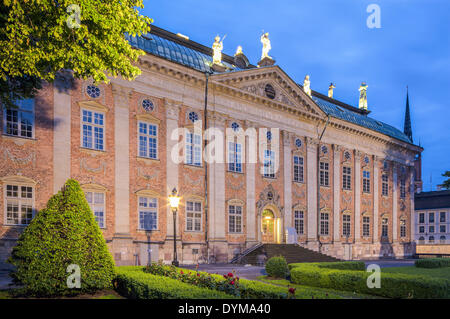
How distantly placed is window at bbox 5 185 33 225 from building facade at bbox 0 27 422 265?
5 cm

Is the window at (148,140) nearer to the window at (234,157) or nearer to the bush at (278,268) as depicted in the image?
the window at (234,157)

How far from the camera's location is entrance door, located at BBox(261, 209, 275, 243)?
3088 cm

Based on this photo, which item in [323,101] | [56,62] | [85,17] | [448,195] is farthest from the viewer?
[448,195]

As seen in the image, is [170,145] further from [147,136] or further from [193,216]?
[193,216]

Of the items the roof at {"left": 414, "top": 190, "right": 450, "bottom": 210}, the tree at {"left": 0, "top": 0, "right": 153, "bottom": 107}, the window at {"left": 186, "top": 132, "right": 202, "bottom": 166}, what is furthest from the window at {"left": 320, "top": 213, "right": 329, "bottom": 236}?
the roof at {"left": 414, "top": 190, "right": 450, "bottom": 210}

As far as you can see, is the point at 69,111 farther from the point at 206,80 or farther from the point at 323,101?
the point at 323,101

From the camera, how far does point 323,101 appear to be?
3972 centimetres

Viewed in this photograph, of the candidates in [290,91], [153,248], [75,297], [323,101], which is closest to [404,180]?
[323,101]

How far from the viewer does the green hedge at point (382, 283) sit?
43.6 feet

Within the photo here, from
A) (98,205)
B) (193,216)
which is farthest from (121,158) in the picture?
(193,216)

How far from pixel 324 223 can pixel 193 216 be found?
14671mm

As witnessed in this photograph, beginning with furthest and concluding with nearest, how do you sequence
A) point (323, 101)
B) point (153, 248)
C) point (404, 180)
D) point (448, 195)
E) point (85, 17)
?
1. point (448, 195)
2. point (404, 180)
3. point (323, 101)
4. point (153, 248)
5. point (85, 17)

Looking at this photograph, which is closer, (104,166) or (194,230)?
(104,166)

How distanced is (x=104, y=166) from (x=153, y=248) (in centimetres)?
594
